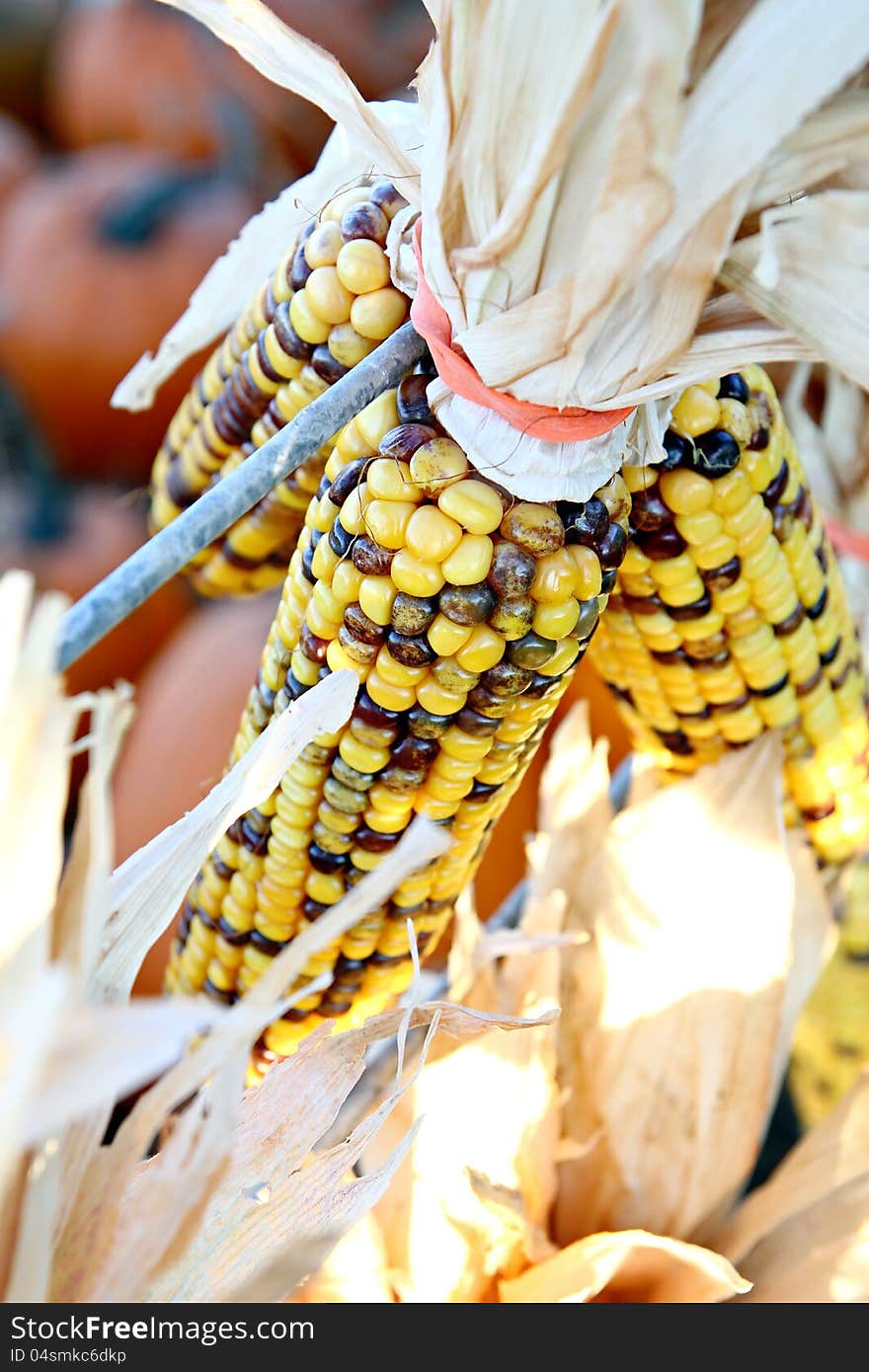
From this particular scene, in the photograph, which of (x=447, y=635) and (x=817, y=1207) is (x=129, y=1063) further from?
(x=817, y=1207)

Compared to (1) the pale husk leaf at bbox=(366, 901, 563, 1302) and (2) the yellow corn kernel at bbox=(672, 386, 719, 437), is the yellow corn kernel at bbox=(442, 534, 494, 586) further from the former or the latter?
(1) the pale husk leaf at bbox=(366, 901, 563, 1302)

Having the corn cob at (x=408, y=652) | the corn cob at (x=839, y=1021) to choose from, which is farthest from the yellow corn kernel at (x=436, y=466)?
the corn cob at (x=839, y=1021)

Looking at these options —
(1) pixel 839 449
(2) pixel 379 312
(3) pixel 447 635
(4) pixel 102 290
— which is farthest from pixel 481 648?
(4) pixel 102 290

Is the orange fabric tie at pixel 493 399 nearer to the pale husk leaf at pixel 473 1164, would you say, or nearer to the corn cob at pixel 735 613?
the corn cob at pixel 735 613

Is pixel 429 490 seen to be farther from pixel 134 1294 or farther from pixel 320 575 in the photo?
pixel 134 1294

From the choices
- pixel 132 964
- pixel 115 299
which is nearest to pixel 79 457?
pixel 115 299

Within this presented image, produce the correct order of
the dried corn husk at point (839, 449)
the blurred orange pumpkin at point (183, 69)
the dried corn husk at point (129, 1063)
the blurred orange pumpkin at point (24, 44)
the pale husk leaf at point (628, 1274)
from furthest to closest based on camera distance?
the blurred orange pumpkin at point (24, 44) → the blurred orange pumpkin at point (183, 69) → the dried corn husk at point (839, 449) → the pale husk leaf at point (628, 1274) → the dried corn husk at point (129, 1063)
